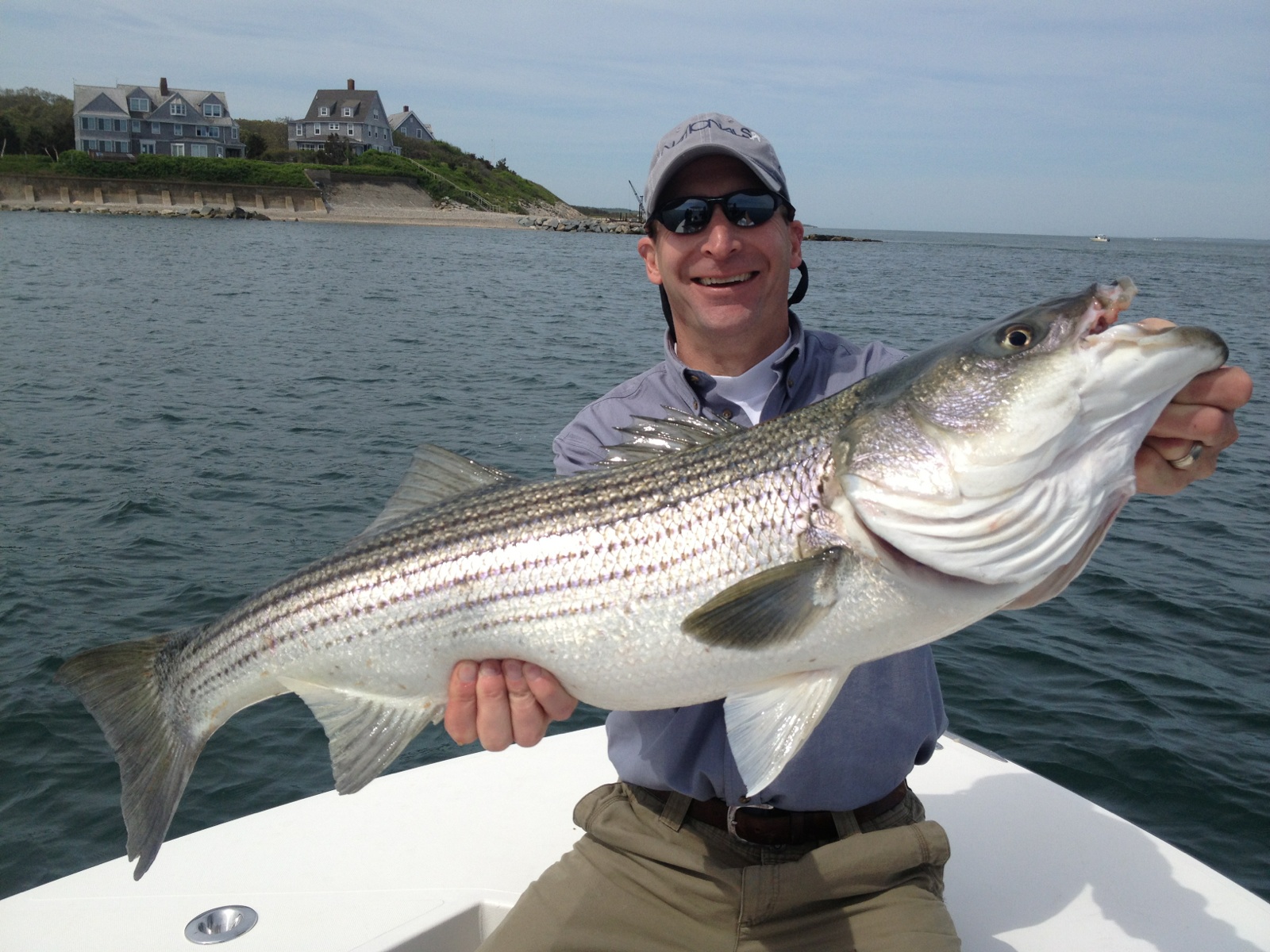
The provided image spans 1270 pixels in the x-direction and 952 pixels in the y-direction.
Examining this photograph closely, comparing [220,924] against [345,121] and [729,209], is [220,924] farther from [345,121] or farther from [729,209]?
[345,121]

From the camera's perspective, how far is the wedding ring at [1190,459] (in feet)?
8.28

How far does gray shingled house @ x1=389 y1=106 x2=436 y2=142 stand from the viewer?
137m

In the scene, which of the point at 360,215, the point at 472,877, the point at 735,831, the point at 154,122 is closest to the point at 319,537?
the point at 472,877

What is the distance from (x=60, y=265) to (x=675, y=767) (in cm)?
4273

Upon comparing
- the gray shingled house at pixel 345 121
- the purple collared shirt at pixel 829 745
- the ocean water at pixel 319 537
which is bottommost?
the ocean water at pixel 319 537

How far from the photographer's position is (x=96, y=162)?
86.8 m

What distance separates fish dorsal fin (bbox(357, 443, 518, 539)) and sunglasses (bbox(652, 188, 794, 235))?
53.8 inches

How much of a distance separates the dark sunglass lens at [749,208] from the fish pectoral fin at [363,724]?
2.29 meters

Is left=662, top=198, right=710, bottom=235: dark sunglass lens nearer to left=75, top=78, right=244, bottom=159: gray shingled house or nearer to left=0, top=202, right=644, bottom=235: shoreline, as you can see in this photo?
left=0, top=202, right=644, bottom=235: shoreline

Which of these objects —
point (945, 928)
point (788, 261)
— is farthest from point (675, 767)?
point (788, 261)

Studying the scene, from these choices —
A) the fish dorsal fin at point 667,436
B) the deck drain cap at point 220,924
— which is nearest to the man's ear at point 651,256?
the fish dorsal fin at point 667,436

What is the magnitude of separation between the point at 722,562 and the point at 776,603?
232 mm

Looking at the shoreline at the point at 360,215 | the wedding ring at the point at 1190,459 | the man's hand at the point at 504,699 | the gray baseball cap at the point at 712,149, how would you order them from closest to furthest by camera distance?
the wedding ring at the point at 1190,459 < the man's hand at the point at 504,699 < the gray baseball cap at the point at 712,149 < the shoreline at the point at 360,215

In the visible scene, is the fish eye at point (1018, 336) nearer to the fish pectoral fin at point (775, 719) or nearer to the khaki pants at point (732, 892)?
the fish pectoral fin at point (775, 719)
